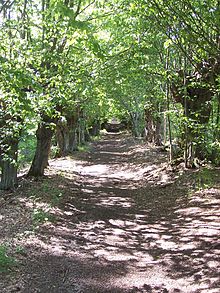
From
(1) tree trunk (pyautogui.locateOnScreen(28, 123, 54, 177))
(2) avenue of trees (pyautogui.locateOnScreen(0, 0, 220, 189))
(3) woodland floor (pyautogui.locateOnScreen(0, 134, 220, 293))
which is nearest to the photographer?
(3) woodland floor (pyautogui.locateOnScreen(0, 134, 220, 293))

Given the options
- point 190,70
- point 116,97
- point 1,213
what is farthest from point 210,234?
point 116,97

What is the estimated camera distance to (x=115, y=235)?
8.00m

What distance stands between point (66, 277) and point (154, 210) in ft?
16.3

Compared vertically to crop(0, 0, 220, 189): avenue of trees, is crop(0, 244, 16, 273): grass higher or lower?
lower

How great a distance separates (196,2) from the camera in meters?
7.46

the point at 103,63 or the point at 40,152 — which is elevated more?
the point at 103,63

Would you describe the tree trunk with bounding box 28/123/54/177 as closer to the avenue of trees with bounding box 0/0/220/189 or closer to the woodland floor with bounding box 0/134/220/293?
the avenue of trees with bounding box 0/0/220/189

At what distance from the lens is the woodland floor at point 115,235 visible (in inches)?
217

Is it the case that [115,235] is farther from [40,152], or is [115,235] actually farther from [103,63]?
[40,152]

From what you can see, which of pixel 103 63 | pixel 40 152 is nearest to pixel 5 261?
pixel 103 63

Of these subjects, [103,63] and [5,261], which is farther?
[103,63]

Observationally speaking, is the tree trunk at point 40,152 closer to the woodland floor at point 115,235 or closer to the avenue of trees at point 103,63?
the avenue of trees at point 103,63

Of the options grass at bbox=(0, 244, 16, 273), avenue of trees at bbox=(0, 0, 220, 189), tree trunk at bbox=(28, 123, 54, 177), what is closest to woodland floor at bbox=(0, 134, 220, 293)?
grass at bbox=(0, 244, 16, 273)

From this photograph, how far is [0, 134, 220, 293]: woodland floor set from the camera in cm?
550
